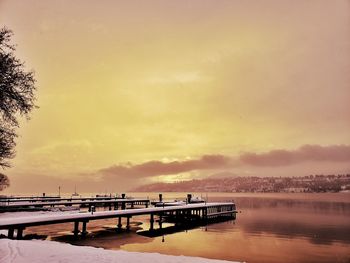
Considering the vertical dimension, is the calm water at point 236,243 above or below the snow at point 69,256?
below

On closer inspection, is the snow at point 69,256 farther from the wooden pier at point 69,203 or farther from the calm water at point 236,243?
the wooden pier at point 69,203

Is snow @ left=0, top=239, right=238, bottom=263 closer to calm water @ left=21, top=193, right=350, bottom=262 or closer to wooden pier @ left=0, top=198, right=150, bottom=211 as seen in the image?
calm water @ left=21, top=193, right=350, bottom=262

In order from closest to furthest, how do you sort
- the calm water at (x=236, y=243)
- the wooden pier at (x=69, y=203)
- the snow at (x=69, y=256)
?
the snow at (x=69, y=256) < the calm water at (x=236, y=243) < the wooden pier at (x=69, y=203)

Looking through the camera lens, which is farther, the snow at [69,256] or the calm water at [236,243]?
the calm water at [236,243]

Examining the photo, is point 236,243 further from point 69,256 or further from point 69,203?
point 69,203

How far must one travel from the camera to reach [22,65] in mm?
18328

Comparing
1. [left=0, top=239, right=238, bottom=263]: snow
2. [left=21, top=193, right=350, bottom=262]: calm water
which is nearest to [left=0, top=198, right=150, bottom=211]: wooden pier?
[left=21, top=193, right=350, bottom=262]: calm water

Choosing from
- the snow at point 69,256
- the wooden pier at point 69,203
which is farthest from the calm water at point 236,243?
the snow at point 69,256

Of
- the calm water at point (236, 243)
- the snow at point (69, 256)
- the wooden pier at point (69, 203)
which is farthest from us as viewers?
the wooden pier at point (69, 203)

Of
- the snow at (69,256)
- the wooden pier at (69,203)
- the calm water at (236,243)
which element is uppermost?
the wooden pier at (69,203)

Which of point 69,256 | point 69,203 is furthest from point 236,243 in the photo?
point 69,203

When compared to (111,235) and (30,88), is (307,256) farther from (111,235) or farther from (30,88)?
(30,88)

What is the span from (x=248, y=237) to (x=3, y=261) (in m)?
31.4

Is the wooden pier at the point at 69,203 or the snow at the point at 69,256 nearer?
the snow at the point at 69,256
